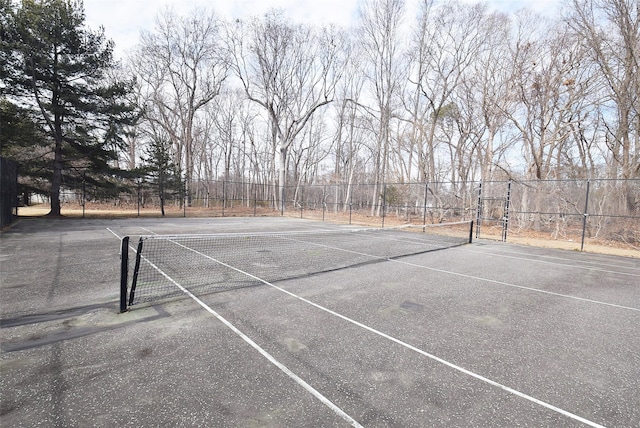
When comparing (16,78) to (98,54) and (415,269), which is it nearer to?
(98,54)

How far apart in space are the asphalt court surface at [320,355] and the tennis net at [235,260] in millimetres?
494

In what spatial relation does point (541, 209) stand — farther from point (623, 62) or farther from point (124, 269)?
point (124, 269)

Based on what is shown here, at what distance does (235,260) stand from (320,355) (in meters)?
4.56

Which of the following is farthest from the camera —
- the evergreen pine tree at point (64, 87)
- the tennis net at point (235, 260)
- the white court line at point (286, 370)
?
the evergreen pine tree at point (64, 87)

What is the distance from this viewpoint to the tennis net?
16.0 feet

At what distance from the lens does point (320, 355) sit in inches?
115

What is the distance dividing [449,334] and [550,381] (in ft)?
3.32

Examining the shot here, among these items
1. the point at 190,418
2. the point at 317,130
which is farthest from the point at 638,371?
the point at 317,130

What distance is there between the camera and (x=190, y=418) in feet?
6.68

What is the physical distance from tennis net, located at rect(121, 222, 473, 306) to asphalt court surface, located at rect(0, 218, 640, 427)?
494 millimetres

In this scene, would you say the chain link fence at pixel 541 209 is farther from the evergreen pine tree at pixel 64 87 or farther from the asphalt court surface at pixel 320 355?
the asphalt court surface at pixel 320 355

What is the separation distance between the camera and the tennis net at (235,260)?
4.88m

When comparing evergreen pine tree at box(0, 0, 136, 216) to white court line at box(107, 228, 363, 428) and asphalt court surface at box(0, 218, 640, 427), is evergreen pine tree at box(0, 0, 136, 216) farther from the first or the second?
white court line at box(107, 228, 363, 428)

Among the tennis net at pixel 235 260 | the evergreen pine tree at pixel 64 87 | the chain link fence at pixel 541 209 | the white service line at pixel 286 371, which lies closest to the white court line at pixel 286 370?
the white service line at pixel 286 371
